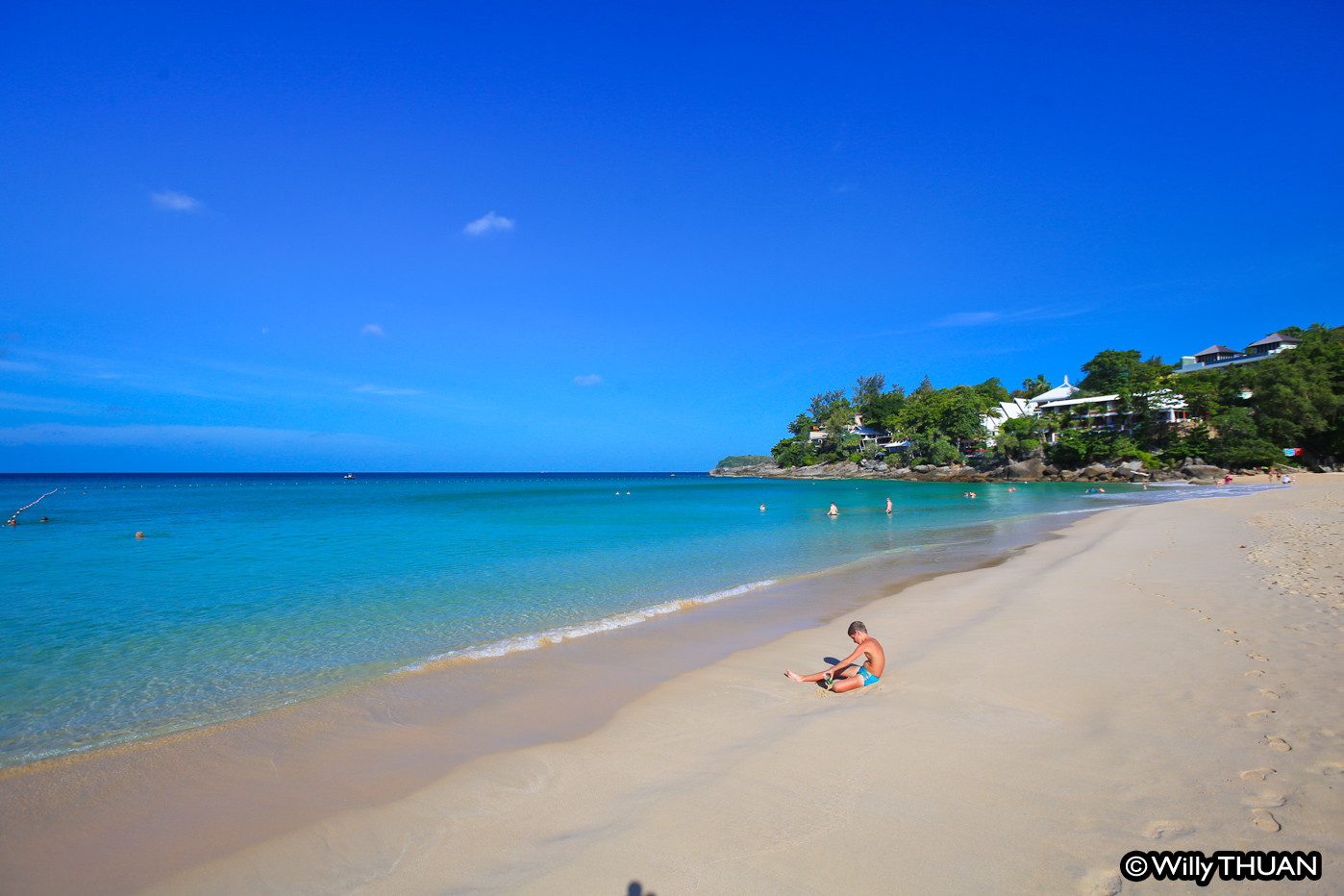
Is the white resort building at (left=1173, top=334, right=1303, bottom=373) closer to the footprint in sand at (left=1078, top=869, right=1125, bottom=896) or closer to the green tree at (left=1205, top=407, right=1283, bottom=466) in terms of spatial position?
the green tree at (left=1205, top=407, right=1283, bottom=466)

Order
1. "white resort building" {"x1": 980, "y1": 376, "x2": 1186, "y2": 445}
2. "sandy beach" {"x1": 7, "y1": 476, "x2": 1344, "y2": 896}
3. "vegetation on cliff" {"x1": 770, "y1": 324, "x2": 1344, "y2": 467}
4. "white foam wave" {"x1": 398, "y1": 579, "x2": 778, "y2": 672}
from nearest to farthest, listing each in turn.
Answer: "sandy beach" {"x1": 7, "y1": 476, "x2": 1344, "y2": 896} < "white foam wave" {"x1": 398, "y1": 579, "x2": 778, "y2": 672} < "vegetation on cliff" {"x1": 770, "y1": 324, "x2": 1344, "y2": 467} < "white resort building" {"x1": 980, "y1": 376, "x2": 1186, "y2": 445}

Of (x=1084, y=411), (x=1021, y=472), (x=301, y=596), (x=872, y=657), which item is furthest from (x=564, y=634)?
(x=1084, y=411)

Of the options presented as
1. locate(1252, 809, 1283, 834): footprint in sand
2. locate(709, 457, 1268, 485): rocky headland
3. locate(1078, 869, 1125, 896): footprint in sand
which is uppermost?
locate(709, 457, 1268, 485): rocky headland

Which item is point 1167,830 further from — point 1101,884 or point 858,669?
point 858,669

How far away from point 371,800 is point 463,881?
160 centimetres

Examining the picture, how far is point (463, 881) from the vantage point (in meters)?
3.58

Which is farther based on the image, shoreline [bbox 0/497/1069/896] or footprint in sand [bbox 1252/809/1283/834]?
shoreline [bbox 0/497/1069/896]

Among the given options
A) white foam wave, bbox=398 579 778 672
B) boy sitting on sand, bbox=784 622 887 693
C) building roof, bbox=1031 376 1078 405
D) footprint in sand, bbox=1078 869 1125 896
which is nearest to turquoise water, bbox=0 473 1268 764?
white foam wave, bbox=398 579 778 672

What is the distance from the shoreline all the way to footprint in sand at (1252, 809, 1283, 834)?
17.0ft

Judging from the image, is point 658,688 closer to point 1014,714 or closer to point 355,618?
point 1014,714

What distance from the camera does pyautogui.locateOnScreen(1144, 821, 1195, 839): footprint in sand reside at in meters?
3.68

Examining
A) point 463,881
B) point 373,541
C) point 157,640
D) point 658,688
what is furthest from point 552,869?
point 373,541

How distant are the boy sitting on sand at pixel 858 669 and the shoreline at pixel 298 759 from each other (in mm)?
1950

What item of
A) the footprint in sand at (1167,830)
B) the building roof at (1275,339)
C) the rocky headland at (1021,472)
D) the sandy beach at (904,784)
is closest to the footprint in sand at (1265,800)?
the sandy beach at (904,784)
